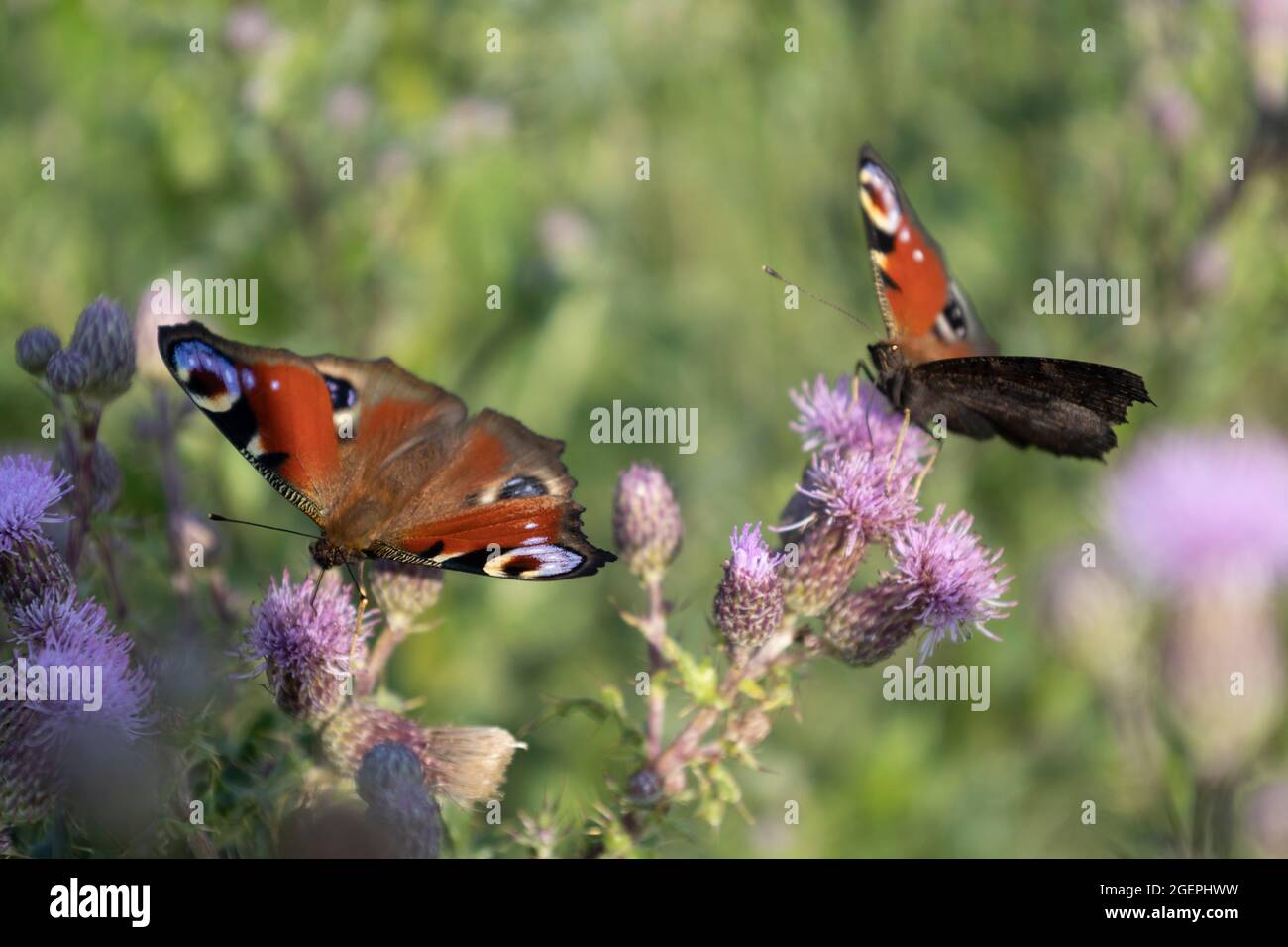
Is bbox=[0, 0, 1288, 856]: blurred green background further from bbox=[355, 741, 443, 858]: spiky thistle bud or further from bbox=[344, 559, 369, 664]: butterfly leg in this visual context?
bbox=[355, 741, 443, 858]: spiky thistle bud

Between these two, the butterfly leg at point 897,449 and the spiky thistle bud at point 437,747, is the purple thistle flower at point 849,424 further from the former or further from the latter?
the spiky thistle bud at point 437,747

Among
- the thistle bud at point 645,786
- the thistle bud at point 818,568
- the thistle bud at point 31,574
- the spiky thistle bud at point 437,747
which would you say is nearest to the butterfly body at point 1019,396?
the thistle bud at point 818,568

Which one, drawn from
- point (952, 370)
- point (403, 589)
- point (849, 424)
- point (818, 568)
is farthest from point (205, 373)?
point (952, 370)

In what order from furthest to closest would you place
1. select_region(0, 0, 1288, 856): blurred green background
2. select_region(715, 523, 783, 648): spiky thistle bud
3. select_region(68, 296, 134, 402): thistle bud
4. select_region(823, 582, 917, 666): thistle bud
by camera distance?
select_region(0, 0, 1288, 856): blurred green background
select_region(68, 296, 134, 402): thistle bud
select_region(823, 582, 917, 666): thistle bud
select_region(715, 523, 783, 648): spiky thistle bud

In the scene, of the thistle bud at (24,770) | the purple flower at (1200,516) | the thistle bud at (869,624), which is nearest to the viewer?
the thistle bud at (24,770)

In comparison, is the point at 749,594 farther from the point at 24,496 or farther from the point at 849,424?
the point at 24,496

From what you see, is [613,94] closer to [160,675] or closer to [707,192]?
[707,192]

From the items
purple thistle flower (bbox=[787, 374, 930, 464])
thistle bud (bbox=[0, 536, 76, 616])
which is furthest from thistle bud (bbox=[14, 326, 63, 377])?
purple thistle flower (bbox=[787, 374, 930, 464])
